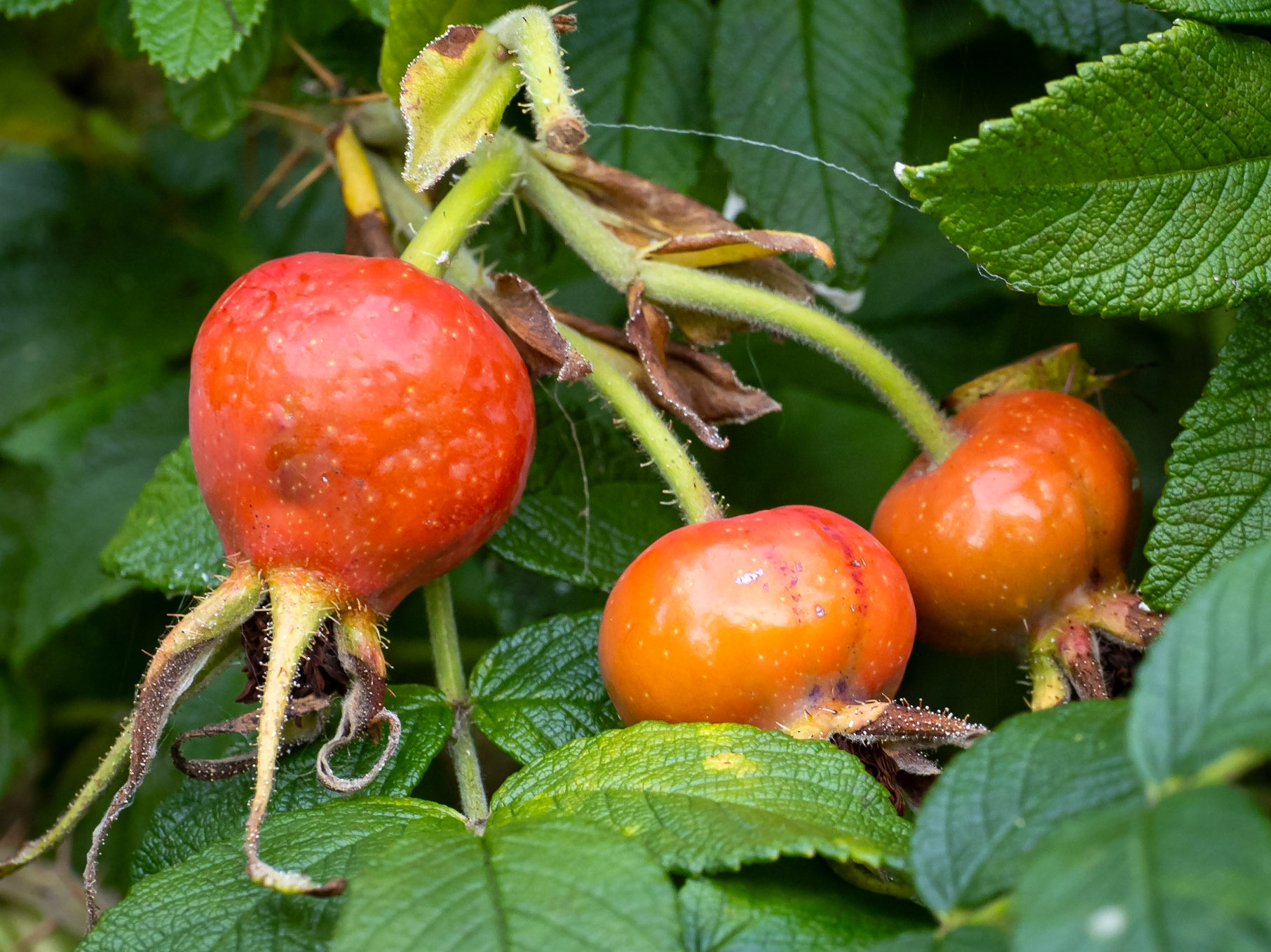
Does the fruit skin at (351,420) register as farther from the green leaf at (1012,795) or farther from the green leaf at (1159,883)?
the green leaf at (1159,883)

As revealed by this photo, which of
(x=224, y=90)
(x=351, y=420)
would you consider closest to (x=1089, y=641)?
(x=351, y=420)

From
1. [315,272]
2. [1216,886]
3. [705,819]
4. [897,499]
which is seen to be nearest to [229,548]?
[315,272]

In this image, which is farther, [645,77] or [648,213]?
[645,77]

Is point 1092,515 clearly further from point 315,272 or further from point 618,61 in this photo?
point 618,61

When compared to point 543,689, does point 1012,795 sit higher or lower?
higher

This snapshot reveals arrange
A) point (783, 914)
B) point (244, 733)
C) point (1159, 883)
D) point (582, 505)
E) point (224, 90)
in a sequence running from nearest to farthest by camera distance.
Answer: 1. point (1159, 883)
2. point (783, 914)
3. point (244, 733)
4. point (582, 505)
5. point (224, 90)

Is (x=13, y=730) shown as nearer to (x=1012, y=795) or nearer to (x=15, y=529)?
(x=15, y=529)

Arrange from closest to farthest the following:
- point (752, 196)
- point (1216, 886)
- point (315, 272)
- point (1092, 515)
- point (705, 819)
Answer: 1. point (1216, 886)
2. point (705, 819)
3. point (315, 272)
4. point (1092, 515)
5. point (752, 196)

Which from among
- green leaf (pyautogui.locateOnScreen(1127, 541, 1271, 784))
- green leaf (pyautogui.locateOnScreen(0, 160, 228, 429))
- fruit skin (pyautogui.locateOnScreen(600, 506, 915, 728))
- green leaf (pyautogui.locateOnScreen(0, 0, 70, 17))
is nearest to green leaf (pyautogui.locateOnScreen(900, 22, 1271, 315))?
fruit skin (pyautogui.locateOnScreen(600, 506, 915, 728))
